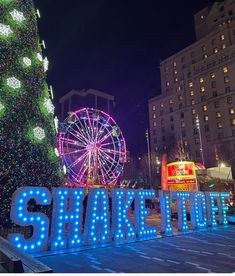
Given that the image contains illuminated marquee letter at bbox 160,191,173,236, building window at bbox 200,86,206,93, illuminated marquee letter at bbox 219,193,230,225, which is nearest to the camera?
illuminated marquee letter at bbox 160,191,173,236

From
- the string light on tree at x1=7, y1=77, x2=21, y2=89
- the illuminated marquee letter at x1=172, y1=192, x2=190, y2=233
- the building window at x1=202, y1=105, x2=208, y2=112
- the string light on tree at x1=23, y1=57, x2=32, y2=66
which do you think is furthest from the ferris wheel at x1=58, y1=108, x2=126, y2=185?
the building window at x1=202, y1=105, x2=208, y2=112

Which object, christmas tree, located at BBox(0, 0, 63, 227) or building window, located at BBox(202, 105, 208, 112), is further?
building window, located at BBox(202, 105, 208, 112)

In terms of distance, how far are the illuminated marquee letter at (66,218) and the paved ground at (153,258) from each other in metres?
0.81

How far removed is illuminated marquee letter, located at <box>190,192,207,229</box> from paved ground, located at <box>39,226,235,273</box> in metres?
4.14

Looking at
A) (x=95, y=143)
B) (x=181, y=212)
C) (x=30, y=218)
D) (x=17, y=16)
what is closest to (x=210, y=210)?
(x=181, y=212)

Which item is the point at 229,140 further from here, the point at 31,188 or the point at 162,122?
the point at 31,188

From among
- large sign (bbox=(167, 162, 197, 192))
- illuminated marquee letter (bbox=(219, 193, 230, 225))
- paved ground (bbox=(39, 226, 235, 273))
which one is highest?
large sign (bbox=(167, 162, 197, 192))

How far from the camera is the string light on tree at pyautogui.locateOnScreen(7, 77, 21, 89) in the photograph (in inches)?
403

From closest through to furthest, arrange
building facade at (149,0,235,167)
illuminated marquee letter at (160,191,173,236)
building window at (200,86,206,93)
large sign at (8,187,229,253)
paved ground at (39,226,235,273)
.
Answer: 1. paved ground at (39,226,235,273)
2. large sign at (8,187,229,253)
3. illuminated marquee letter at (160,191,173,236)
4. building facade at (149,0,235,167)
5. building window at (200,86,206,93)

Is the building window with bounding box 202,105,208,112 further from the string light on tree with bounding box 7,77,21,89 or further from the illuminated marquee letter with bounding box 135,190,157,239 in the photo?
the string light on tree with bounding box 7,77,21,89

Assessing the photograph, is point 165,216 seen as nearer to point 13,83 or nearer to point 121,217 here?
point 121,217

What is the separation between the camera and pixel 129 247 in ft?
32.9

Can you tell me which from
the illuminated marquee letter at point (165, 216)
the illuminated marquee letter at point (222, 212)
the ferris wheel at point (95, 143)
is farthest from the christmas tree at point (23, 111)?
the ferris wheel at point (95, 143)

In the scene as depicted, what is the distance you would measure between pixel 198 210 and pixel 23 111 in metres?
11.0
